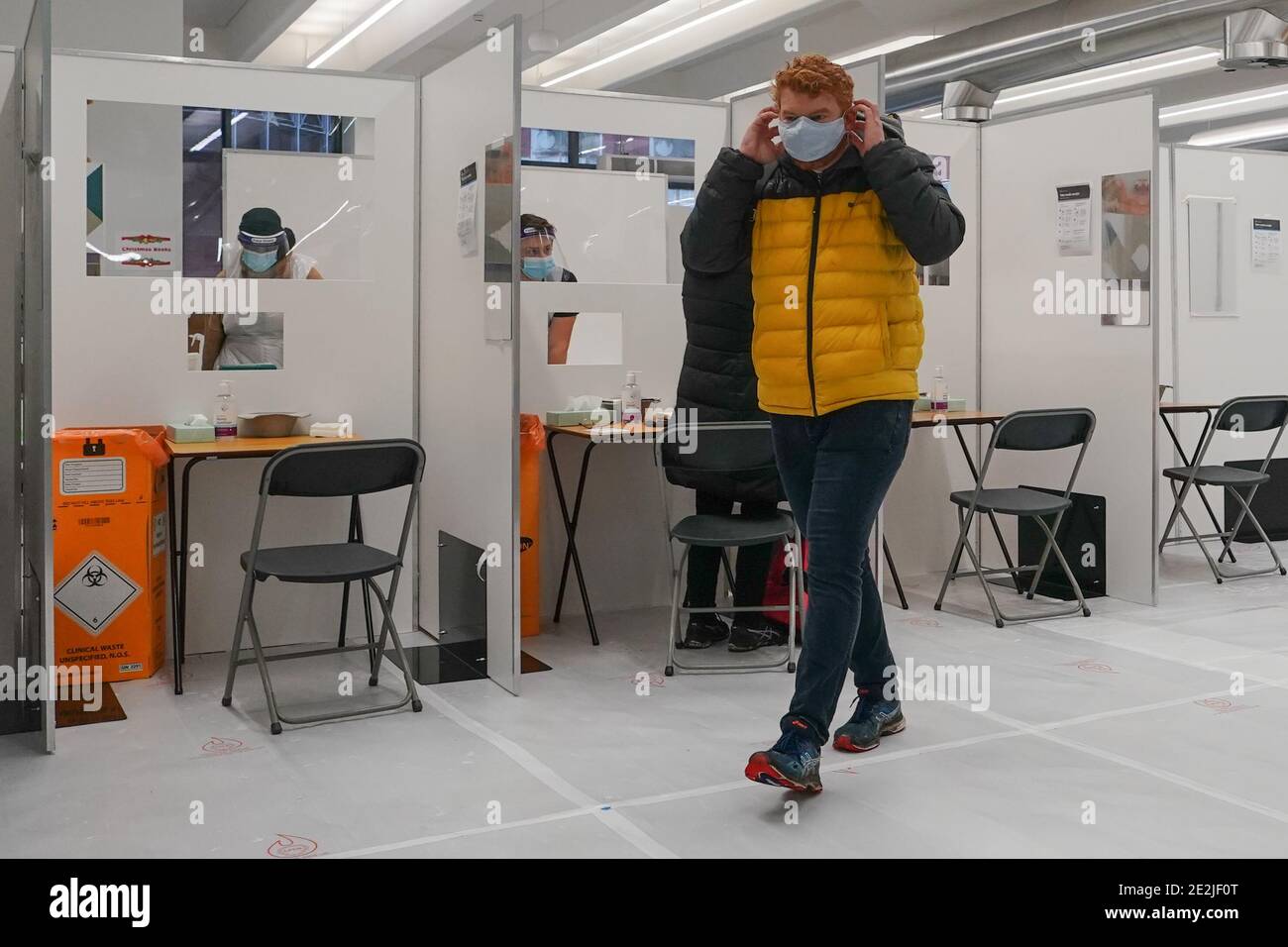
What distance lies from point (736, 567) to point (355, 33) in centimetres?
631

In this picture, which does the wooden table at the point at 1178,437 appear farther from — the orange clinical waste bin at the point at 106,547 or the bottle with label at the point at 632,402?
the orange clinical waste bin at the point at 106,547

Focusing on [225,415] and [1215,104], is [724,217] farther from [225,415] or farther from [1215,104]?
[1215,104]

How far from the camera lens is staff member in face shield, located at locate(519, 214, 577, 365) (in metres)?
4.97

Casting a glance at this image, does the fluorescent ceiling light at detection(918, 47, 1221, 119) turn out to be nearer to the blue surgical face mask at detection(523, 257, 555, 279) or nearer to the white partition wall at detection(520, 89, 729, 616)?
the white partition wall at detection(520, 89, 729, 616)

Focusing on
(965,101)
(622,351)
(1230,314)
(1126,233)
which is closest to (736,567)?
(622,351)

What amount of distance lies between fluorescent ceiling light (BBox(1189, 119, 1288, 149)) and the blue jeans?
9.95 meters

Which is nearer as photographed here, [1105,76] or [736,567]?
[736,567]

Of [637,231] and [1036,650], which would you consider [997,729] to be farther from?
[637,231]

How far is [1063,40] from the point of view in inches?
283

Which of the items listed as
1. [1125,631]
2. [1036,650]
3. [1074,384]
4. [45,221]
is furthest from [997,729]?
[45,221]

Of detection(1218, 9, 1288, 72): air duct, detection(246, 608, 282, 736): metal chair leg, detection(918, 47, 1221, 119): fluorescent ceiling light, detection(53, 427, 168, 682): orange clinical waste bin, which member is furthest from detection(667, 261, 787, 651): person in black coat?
detection(918, 47, 1221, 119): fluorescent ceiling light

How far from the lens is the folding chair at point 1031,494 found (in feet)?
16.1

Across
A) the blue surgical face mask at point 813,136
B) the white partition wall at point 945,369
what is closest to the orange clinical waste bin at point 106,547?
the blue surgical face mask at point 813,136
